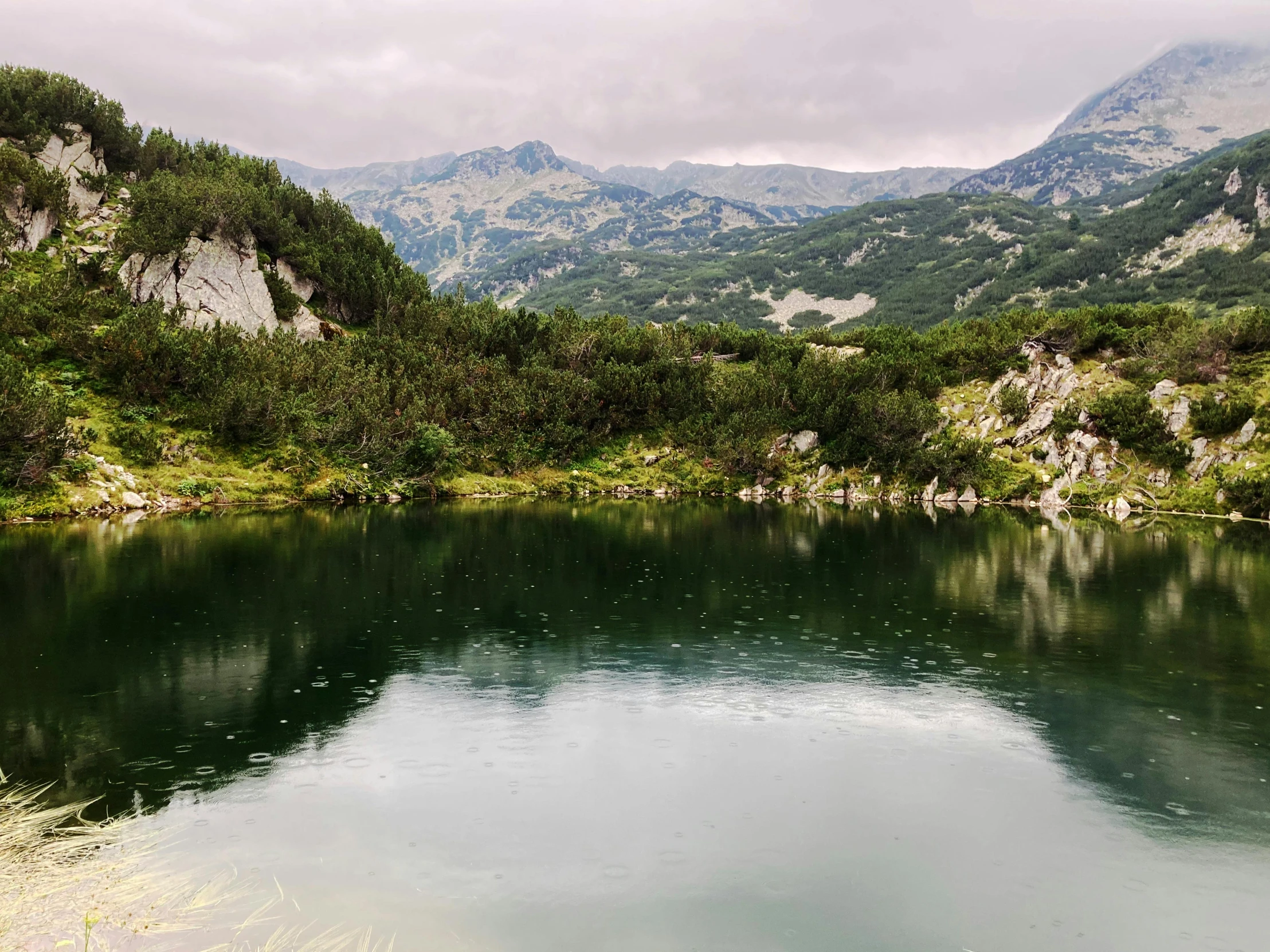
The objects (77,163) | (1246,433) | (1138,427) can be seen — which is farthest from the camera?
(77,163)

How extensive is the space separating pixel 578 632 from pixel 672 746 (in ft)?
36.3

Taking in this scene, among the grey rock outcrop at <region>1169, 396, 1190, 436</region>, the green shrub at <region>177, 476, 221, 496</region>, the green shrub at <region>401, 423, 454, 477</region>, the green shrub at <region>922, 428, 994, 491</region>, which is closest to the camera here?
the green shrub at <region>177, 476, 221, 496</region>

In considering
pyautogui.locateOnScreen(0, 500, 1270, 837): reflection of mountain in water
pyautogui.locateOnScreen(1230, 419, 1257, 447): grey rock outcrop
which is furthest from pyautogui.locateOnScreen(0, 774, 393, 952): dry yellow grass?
pyautogui.locateOnScreen(1230, 419, 1257, 447): grey rock outcrop

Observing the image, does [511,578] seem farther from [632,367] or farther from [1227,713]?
[632,367]

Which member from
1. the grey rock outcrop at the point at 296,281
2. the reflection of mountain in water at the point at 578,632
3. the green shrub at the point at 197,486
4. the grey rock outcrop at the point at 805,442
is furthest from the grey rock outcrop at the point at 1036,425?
the grey rock outcrop at the point at 296,281

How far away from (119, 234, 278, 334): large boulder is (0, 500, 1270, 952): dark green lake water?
183 feet

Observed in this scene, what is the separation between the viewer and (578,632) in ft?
97.0

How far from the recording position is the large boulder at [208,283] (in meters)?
86.9

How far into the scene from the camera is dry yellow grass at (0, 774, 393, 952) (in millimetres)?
10375

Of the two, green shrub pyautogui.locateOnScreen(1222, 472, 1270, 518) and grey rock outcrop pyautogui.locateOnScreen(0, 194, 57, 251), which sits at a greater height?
grey rock outcrop pyautogui.locateOnScreen(0, 194, 57, 251)

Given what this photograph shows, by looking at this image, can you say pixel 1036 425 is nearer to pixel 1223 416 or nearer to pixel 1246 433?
pixel 1223 416

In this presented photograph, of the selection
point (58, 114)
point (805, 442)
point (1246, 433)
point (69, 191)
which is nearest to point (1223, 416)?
point (1246, 433)

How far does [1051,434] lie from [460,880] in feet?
300

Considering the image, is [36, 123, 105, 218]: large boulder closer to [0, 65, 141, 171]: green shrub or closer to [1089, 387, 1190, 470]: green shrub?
[0, 65, 141, 171]: green shrub
